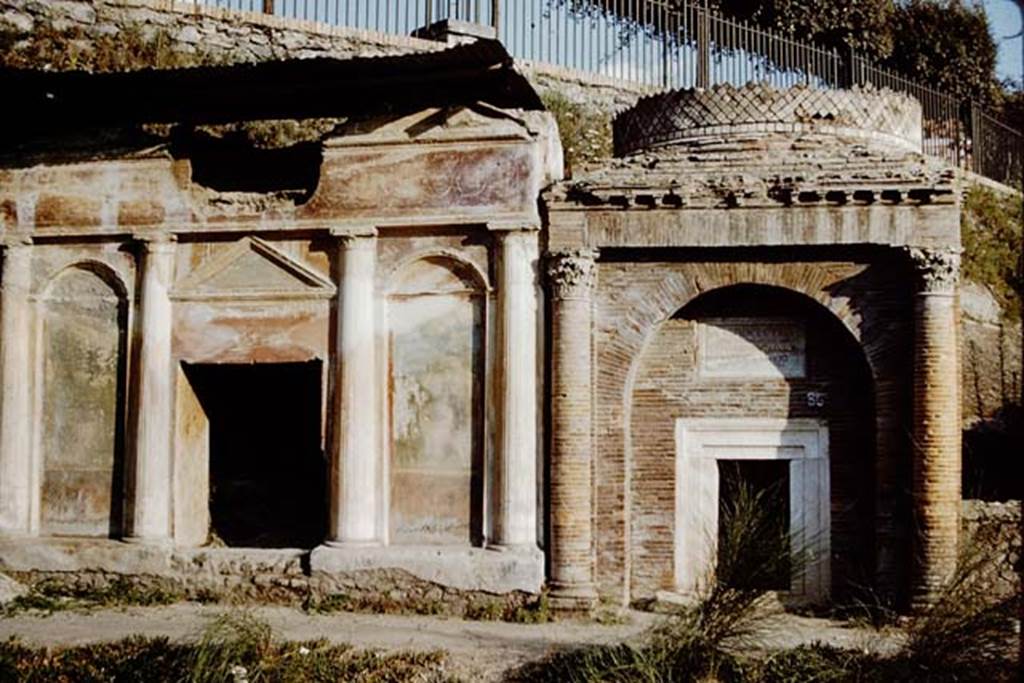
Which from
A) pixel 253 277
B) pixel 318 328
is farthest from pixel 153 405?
pixel 318 328

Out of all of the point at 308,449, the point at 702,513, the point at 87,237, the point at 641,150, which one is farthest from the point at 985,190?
the point at 87,237

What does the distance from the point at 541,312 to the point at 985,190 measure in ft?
35.1

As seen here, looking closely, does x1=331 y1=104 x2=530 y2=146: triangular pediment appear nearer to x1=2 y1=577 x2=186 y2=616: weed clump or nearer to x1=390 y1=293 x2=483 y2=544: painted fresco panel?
x1=390 y1=293 x2=483 y2=544: painted fresco panel

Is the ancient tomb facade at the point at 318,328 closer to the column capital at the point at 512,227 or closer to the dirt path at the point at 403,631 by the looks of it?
the column capital at the point at 512,227

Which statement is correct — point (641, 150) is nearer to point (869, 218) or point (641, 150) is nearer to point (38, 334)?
point (869, 218)

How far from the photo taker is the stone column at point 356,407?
12.2 meters

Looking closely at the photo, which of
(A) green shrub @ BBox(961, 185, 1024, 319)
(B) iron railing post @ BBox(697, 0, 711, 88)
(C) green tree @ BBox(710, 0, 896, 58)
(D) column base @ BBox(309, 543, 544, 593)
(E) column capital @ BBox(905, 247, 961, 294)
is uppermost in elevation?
(C) green tree @ BBox(710, 0, 896, 58)

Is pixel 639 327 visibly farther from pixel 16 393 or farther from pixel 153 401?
pixel 16 393

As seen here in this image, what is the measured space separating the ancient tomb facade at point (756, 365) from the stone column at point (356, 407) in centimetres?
183

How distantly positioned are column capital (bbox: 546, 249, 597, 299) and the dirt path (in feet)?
10.4

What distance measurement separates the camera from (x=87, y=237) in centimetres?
1300

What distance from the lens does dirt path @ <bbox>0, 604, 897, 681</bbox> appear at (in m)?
10.2

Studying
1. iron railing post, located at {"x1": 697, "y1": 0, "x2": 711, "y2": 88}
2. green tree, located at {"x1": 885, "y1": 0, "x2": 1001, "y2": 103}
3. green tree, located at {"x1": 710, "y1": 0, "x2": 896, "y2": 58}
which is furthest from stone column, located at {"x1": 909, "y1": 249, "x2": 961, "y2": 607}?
green tree, located at {"x1": 885, "y1": 0, "x2": 1001, "y2": 103}

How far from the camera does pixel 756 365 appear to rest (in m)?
12.4
